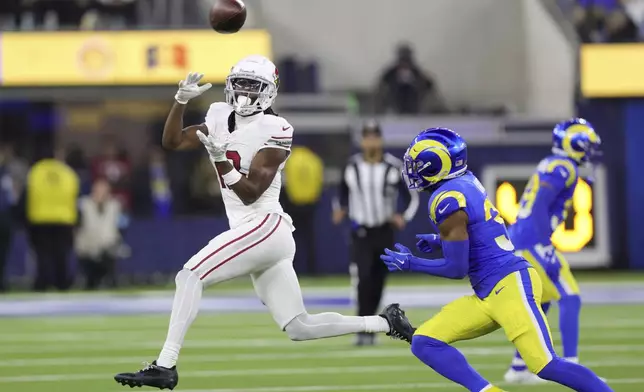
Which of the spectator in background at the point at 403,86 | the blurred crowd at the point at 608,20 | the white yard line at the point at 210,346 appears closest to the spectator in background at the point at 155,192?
the spectator in background at the point at 403,86

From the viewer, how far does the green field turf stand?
762 centimetres

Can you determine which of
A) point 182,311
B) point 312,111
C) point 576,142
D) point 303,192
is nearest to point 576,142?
point 576,142

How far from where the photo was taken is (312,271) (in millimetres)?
16547

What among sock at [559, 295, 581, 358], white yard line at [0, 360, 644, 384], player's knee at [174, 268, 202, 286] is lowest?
white yard line at [0, 360, 644, 384]

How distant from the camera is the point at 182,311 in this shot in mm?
6242

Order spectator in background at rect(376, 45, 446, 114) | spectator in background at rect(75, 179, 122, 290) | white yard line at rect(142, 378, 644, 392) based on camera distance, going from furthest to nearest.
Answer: spectator in background at rect(376, 45, 446, 114) → spectator in background at rect(75, 179, 122, 290) → white yard line at rect(142, 378, 644, 392)

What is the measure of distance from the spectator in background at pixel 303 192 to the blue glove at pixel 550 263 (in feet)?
26.4

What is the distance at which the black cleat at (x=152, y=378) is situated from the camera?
6.09m

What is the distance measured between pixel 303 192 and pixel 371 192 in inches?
241

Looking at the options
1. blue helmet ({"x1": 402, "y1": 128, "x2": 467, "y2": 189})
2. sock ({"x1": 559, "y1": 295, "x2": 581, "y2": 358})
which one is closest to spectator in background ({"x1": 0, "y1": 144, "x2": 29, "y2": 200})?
sock ({"x1": 559, "y1": 295, "x2": 581, "y2": 358})

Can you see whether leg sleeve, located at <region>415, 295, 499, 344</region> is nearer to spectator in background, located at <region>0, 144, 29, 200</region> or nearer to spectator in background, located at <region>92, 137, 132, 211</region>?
spectator in background, located at <region>0, 144, 29, 200</region>

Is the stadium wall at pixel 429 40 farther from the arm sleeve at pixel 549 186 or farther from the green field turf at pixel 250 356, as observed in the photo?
the arm sleeve at pixel 549 186

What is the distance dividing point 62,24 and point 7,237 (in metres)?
3.66

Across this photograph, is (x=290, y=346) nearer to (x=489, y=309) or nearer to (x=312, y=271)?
(x=489, y=309)
